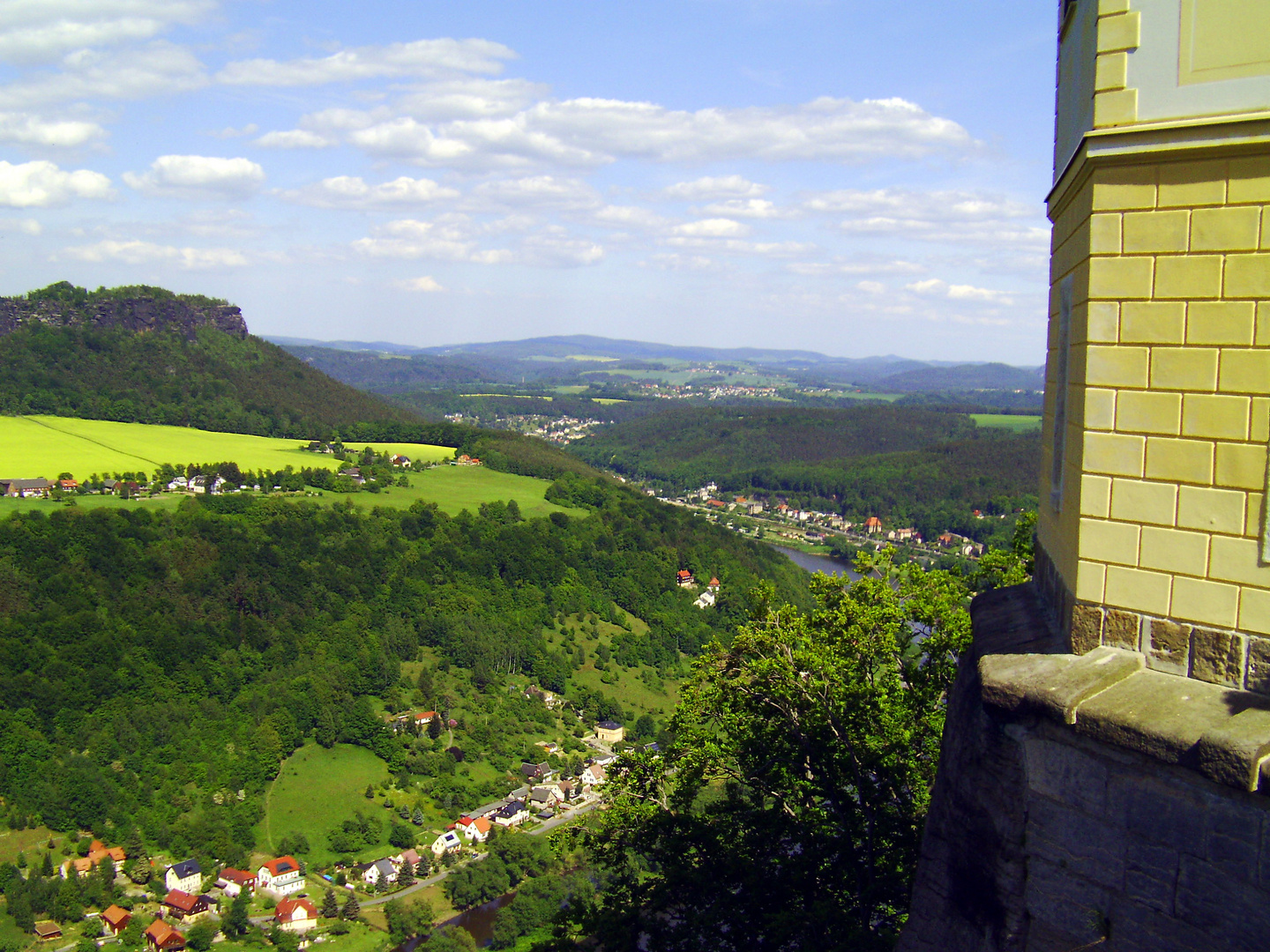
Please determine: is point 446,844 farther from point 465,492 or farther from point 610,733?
point 465,492

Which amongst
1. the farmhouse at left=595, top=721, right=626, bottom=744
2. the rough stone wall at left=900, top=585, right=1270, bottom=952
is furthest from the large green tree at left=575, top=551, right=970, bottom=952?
the farmhouse at left=595, top=721, right=626, bottom=744

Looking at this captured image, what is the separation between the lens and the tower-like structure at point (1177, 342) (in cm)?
425

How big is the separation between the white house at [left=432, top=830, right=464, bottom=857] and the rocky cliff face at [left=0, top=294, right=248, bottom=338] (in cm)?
12657

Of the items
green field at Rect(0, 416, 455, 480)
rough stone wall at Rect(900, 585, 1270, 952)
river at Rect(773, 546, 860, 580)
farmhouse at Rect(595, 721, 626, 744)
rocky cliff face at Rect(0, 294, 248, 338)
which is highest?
rocky cliff face at Rect(0, 294, 248, 338)

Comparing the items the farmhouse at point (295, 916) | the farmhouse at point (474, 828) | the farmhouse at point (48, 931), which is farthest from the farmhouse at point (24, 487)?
the farmhouse at point (295, 916)

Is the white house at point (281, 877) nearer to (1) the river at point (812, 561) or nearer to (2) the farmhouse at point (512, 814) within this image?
(2) the farmhouse at point (512, 814)

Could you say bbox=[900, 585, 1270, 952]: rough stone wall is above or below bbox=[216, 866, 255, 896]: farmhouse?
above

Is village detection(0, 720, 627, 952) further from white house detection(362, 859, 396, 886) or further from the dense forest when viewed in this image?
the dense forest

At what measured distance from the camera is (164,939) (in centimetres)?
4484

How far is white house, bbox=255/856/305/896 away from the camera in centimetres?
5103

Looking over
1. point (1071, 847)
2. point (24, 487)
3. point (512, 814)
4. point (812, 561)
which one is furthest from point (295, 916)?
point (812, 561)

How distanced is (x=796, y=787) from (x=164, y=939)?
150 feet

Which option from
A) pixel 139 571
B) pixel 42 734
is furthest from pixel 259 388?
pixel 42 734

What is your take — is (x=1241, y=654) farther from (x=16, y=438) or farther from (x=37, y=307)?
(x=37, y=307)
